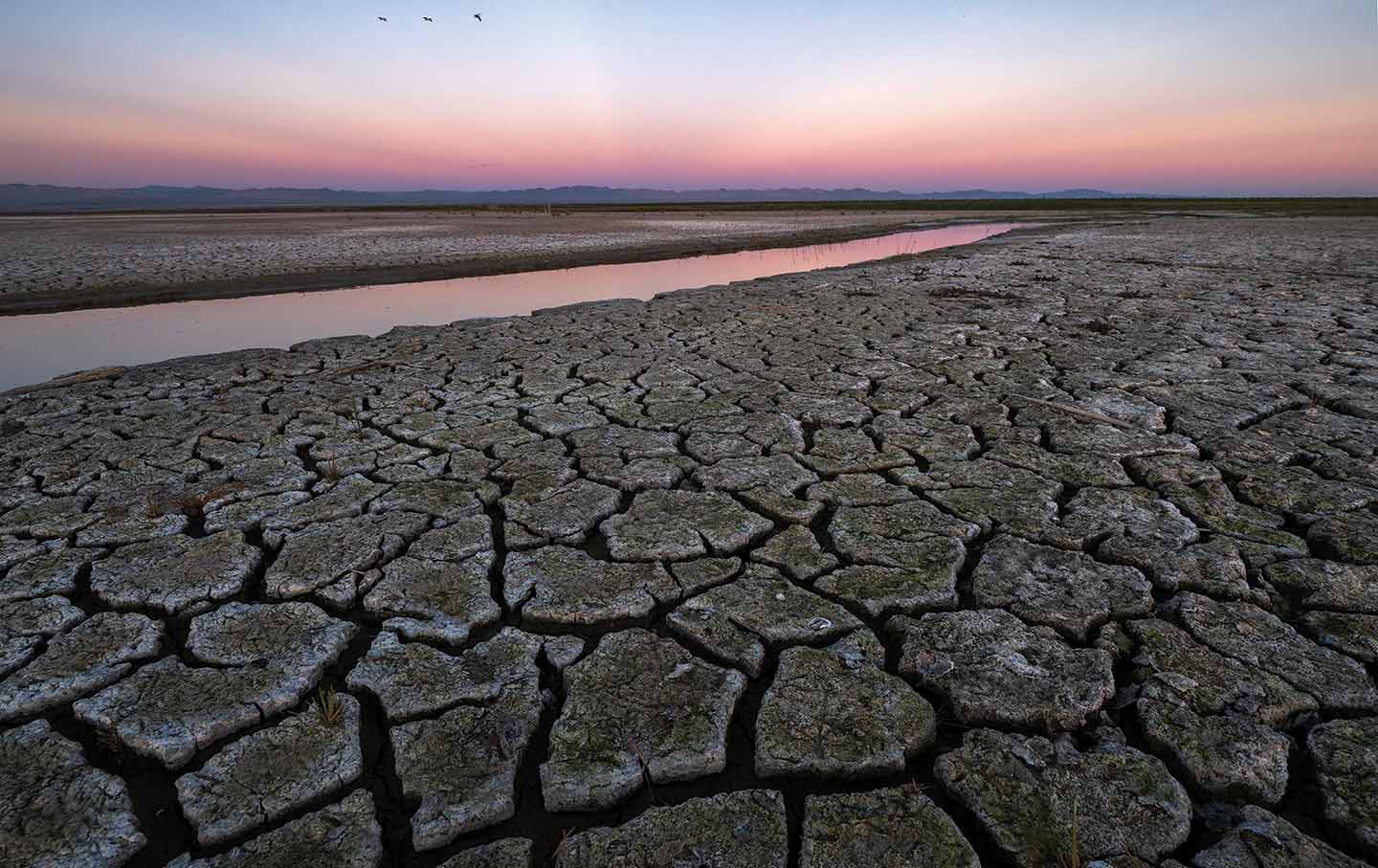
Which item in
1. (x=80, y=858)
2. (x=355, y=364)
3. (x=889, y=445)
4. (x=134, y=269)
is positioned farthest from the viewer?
(x=134, y=269)

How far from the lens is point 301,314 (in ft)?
27.8

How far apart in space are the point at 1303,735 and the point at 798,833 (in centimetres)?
117

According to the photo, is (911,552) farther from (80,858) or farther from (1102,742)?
(80,858)

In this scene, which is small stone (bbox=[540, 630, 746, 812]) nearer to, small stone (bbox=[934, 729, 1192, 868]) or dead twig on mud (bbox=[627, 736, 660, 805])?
dead twig on mud (bbox=[627, 736, 660, 805])

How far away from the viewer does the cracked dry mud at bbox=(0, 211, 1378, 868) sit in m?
1.39

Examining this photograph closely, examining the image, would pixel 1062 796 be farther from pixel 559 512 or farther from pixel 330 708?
pixel 559 512

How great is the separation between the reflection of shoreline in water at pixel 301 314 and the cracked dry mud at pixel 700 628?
2.64 meters

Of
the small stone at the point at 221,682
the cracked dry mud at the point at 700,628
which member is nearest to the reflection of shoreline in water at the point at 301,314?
the cracked dry mud at the point at 700,628

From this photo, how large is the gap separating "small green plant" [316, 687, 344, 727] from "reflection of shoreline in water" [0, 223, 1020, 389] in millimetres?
5505

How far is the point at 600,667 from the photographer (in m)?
1.84

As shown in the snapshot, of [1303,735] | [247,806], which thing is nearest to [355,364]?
[247,806]

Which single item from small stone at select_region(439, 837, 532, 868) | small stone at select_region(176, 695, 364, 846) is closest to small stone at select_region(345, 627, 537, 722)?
small stone at select_region(176, 695, 364, 846)

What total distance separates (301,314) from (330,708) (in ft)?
26.7

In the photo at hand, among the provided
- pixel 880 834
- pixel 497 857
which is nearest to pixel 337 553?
pixel 497 857
